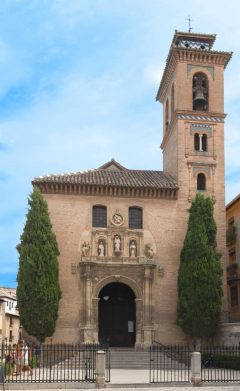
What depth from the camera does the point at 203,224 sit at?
1348 inches

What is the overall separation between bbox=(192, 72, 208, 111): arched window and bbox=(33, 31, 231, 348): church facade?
0.06 m

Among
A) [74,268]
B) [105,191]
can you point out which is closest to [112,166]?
[105,191]

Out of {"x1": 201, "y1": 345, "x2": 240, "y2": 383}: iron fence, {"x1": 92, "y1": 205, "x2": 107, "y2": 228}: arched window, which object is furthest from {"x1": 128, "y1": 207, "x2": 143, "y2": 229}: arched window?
{"x1": 201, "y1": 345, "x2": 240, "y2": 383}: iron fence

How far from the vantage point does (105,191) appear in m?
35.8

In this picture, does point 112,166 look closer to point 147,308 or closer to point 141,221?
point 141,221

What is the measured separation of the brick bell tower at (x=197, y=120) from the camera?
36.9 m

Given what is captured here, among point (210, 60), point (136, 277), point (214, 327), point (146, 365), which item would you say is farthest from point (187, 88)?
point (146, 365)

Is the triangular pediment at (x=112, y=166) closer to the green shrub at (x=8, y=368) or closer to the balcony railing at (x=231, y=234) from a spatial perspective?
the balcony railing at (x=231, y=234)

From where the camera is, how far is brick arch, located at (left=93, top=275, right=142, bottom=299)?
34.4 m

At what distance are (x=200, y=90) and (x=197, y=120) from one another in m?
2.04

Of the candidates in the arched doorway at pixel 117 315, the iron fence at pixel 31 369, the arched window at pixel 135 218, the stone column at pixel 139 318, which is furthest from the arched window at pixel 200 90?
the iron fence at pixel 31 369

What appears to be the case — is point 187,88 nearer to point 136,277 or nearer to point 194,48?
point 194,48

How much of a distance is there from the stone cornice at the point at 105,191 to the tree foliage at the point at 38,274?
140 cm

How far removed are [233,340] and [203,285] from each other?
3260mm
